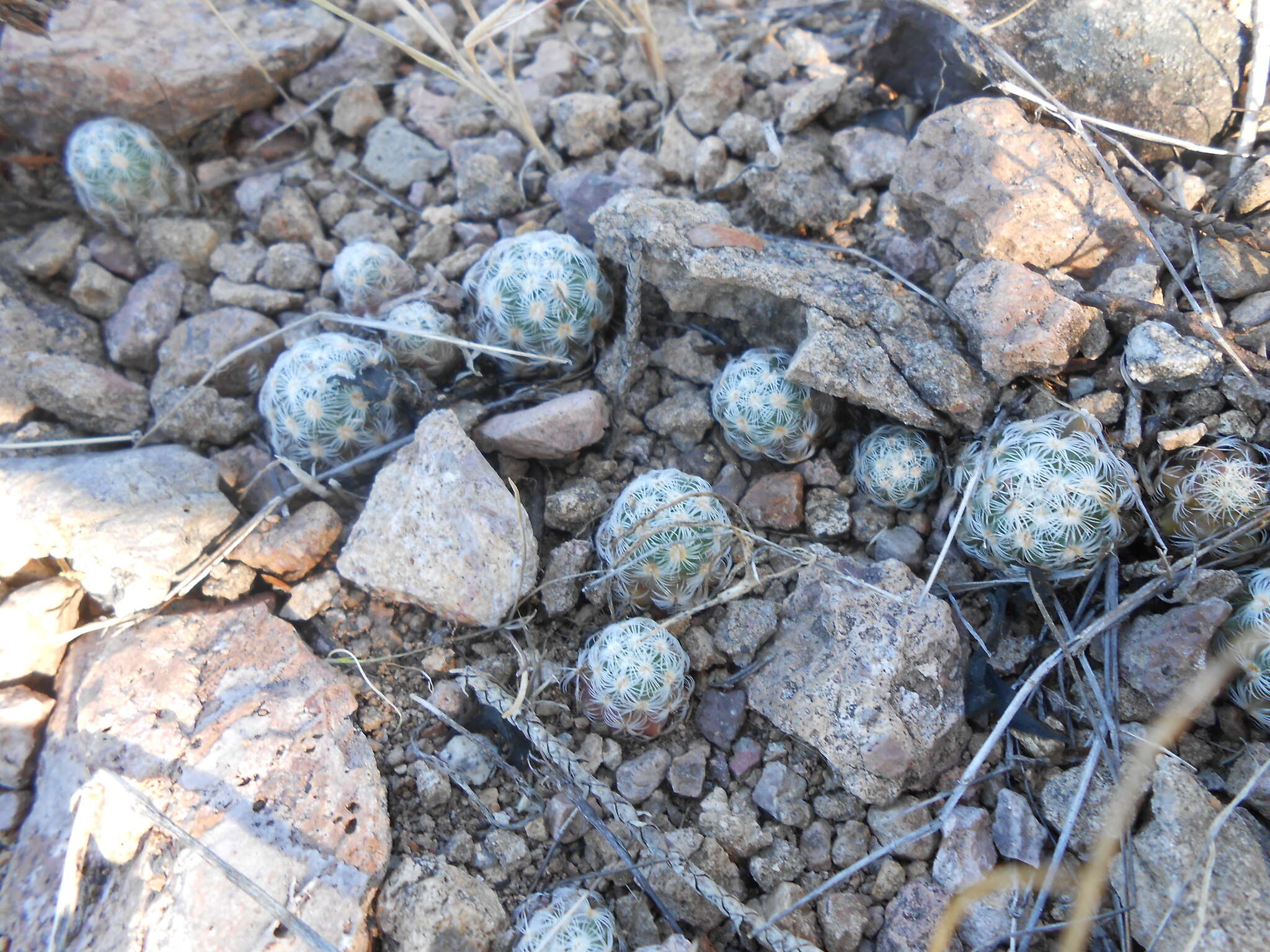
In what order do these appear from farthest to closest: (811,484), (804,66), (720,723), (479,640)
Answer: (804,66), (811,484), (479,640), (720,723)

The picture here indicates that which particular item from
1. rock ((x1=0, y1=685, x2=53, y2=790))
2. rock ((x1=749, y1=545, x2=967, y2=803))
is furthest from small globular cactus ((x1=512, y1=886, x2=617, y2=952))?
rock ((x1=0, y1=685, x2=53, y2=790))

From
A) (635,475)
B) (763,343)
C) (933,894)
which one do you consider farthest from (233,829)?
(763,343)

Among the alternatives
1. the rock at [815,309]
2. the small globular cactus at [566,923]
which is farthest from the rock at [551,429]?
the small globular cactus at [566,923]

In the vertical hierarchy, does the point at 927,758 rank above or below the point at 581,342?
below

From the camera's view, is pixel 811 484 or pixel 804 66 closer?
pixel 811 484

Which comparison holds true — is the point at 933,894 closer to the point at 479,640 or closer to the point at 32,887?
the point at 479,640

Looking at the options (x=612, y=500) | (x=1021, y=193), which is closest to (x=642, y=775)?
(x=612, y=500)

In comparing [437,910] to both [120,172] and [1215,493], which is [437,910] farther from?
[120,172]

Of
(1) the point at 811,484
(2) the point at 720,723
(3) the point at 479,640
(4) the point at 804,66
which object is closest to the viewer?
(2) the point at 720,723
